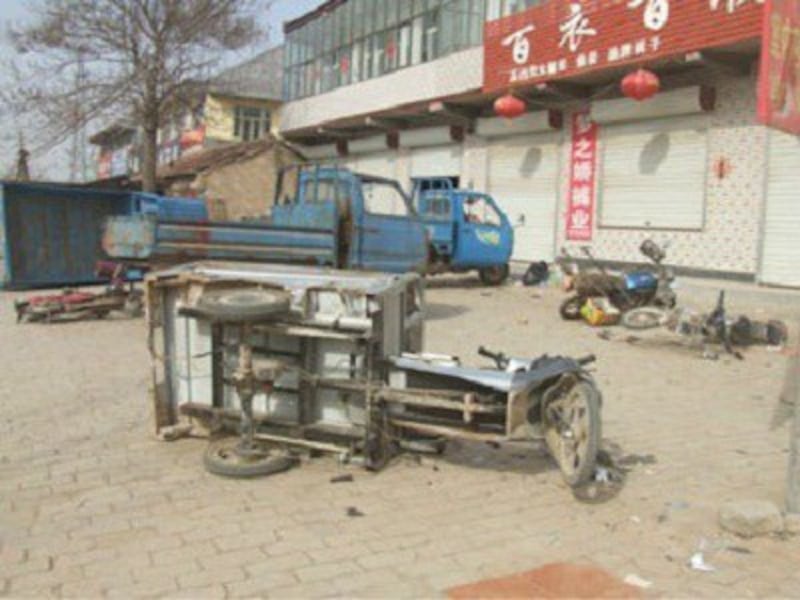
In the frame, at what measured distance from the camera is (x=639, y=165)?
16266 millimetres

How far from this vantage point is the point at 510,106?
59.3 feet

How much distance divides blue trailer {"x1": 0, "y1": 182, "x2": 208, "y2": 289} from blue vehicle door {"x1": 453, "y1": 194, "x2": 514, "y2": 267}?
5379 mm

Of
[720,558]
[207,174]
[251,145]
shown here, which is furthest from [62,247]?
[251,145]

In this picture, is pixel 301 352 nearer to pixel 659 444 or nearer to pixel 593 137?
pixel 659 444

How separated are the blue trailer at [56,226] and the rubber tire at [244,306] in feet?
30.9

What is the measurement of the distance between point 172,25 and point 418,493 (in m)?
23.7

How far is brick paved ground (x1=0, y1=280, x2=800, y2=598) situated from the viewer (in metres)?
3.75

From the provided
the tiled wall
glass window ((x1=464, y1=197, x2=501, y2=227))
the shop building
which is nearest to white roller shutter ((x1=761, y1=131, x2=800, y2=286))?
the shop building

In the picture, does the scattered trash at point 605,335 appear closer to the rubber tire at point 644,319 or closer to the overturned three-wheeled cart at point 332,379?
the rubber tire at point 644,319

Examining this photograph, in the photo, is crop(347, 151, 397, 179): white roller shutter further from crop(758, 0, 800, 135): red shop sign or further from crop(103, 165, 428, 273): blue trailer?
crop(758, 0, 800, 135): red shop sign

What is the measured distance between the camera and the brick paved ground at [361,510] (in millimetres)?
3752

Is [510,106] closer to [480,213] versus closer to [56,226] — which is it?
[480,213]

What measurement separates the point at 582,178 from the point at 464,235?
2.81 metres

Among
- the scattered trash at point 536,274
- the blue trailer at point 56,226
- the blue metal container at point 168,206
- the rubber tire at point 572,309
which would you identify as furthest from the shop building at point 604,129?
the blue trailer at point 56,226
